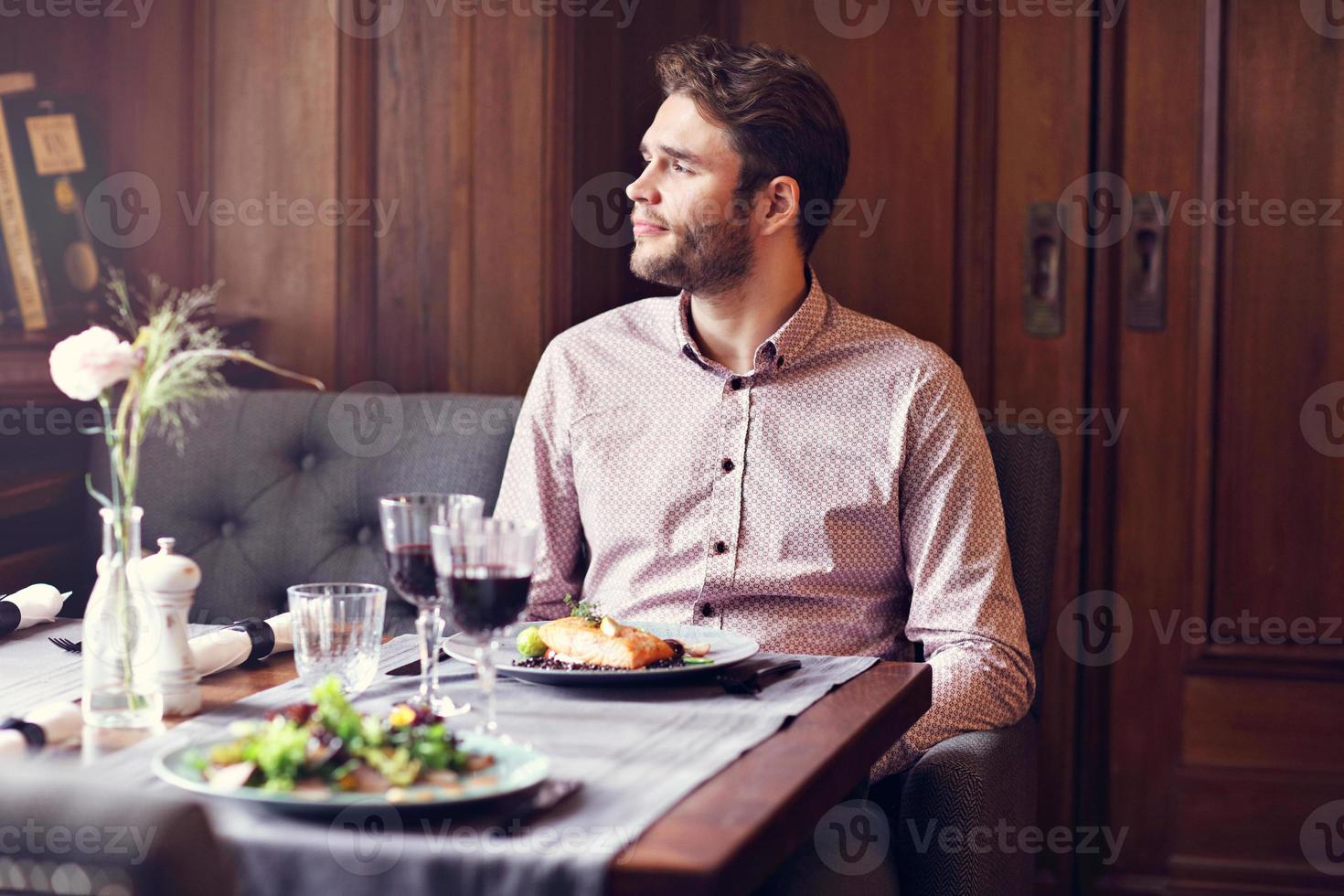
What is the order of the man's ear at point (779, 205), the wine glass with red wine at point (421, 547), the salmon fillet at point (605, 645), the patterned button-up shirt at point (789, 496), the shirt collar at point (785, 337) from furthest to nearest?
the man's ear at point (779, 205) → the shirt collar at point (785, 337) → the patterned button-up shirt at point (789, 496) → the salmon fillet at point (605, 645) → the wine glass with red wine at point (421, 547)

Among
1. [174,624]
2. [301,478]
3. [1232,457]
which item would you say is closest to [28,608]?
[174,624]

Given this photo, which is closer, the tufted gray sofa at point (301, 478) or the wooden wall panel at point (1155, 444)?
the tufted gray sofa at point (301, 478)

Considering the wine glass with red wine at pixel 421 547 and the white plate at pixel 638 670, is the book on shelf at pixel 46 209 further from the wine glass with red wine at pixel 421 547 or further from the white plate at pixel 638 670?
the wine glass with red wine at pixel 421 547

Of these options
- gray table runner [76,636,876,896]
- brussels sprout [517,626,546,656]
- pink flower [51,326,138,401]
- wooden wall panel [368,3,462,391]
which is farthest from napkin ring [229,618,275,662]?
wooden wall panel [368,3,462,391]

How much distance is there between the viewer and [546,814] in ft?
2.93

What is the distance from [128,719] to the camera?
111cm

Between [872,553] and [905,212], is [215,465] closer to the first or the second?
[872,553]

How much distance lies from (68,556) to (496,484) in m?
0.65

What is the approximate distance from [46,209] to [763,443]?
4.20 ft

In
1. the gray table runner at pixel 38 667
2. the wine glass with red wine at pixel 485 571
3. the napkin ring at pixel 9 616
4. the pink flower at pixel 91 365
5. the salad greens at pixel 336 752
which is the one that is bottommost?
the gray table runner at pixel 38 667

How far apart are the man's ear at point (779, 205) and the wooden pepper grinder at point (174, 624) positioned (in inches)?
39.7

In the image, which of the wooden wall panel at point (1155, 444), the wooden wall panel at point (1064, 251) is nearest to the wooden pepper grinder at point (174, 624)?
the wooden wall panel at point (1064, 251)

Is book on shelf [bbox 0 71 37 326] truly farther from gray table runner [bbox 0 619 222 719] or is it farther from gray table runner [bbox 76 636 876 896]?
gray table runner [bbox 76 636 876 896]

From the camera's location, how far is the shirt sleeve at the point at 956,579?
5.22 ft
